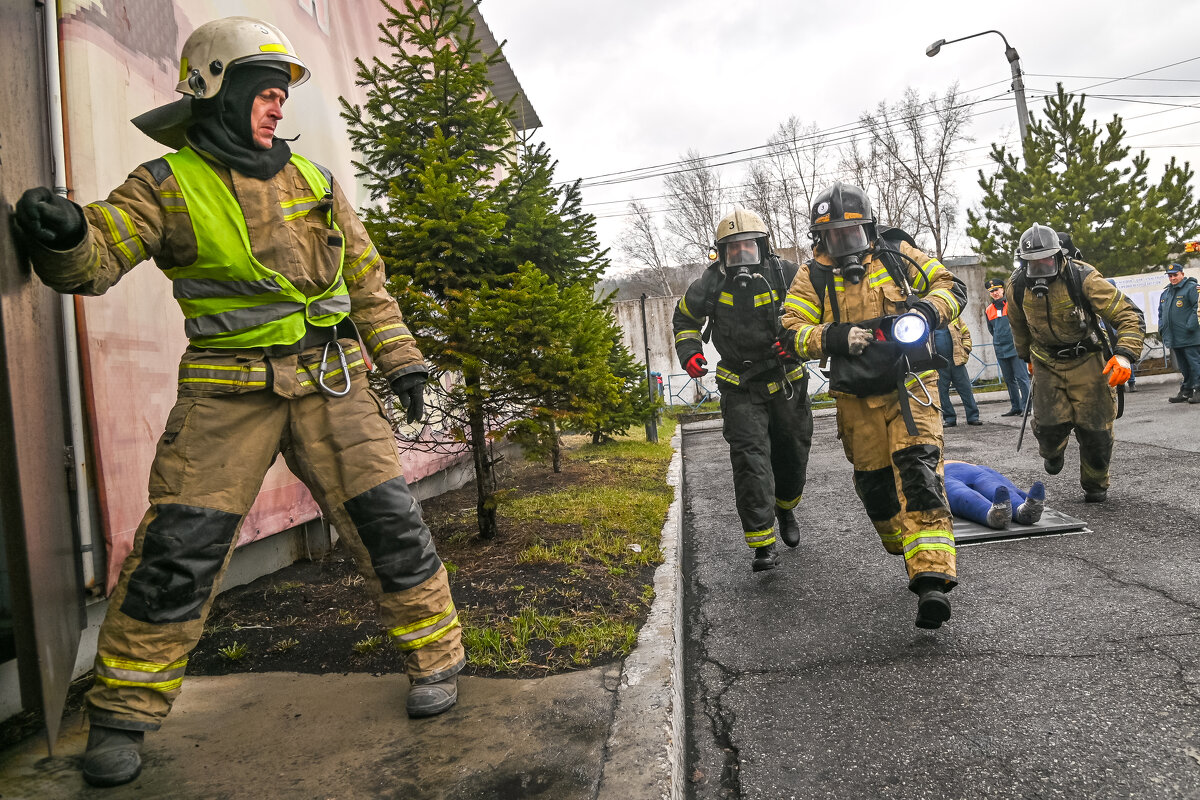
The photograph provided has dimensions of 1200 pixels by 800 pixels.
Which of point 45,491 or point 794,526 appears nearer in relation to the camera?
point 45,491

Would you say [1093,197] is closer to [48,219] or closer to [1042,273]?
[1042,273]

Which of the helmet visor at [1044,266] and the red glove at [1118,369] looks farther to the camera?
the helmet visor at [1044,266]

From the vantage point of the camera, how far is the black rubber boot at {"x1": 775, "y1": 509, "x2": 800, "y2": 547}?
5.00 metres

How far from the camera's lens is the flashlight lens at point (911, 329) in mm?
3377

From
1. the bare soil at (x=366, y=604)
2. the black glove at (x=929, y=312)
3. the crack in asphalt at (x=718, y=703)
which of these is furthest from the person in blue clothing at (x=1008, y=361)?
the crack in asphalt at (x=718, y=703)

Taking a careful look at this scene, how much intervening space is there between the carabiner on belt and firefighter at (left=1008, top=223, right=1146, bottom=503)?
5.02m

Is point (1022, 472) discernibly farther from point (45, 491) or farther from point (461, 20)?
point (45, 491)

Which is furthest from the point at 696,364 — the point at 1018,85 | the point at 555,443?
the point at 1018,85

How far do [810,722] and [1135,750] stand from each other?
92 cm

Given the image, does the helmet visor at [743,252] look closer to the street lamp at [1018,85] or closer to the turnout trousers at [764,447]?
the turnout trousers at [764,447]

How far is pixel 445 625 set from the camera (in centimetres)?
268

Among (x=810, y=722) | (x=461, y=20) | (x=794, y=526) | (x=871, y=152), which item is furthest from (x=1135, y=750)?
(x=871, y=152)

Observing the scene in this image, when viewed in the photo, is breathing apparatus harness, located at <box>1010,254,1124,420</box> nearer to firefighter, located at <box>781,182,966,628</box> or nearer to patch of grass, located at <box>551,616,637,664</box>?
firefighter, located at <box>781,182,966,628</box>

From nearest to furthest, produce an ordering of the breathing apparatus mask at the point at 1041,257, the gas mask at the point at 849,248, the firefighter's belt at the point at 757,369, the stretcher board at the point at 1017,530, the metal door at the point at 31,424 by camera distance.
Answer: the metal door at the point at 31,424 → the gas mask at the point at 849,248 → the firefighter's belt at the point at 757,369 → the stretcher board at the point at 1017,530 → the breathing apparatus mask at the point at 1041,257
